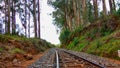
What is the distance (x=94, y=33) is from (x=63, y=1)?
23173mm

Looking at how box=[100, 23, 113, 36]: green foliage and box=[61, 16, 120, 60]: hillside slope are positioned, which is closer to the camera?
box=[61, 16, 120, 60]: hillside slope

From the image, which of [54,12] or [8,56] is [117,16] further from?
[54,12]

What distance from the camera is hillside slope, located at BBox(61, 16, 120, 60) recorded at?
1519cm

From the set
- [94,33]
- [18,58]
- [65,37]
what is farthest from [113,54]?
[65,37]

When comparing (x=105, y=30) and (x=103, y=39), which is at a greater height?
(x=105, y=30)

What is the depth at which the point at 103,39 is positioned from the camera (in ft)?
62.7

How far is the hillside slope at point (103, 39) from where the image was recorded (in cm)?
1519

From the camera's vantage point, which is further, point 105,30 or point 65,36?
point 65,36

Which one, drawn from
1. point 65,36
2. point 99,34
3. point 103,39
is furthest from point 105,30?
point 65,36

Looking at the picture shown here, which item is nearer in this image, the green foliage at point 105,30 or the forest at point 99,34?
the forest at point 99,34

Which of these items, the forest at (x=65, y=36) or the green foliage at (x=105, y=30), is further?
the green foliage at (x=105, y=30)

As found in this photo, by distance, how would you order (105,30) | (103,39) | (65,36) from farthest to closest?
(65,36)
(105,30)
(103,39)

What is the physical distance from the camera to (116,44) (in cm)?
1517

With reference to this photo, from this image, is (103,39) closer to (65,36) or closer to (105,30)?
(105,30)
